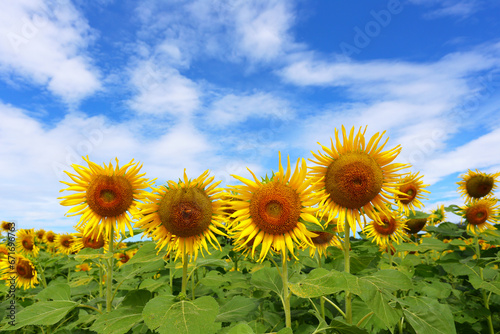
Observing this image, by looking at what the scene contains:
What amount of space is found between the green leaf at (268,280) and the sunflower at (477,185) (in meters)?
6.23

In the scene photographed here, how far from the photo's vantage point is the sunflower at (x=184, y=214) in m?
3.26

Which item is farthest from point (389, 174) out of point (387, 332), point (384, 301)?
point (387, 332)

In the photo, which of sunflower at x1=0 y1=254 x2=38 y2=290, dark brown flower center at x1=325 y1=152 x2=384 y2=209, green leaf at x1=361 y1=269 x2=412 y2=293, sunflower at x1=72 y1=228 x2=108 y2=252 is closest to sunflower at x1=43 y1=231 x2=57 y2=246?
sunflower at x1=0 y1=254 x2=38 y2=290

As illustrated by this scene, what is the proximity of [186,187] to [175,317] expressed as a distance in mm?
1187

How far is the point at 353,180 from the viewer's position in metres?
3.41

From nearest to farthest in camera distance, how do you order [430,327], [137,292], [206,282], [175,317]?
[175,317]
[430,327]
[137,292]
[206,282]

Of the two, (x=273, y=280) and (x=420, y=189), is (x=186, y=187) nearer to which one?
(x=273, y=280)

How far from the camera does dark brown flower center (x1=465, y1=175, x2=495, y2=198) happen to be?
7504 millimetres

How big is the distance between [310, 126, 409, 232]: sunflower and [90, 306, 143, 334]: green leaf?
202cm

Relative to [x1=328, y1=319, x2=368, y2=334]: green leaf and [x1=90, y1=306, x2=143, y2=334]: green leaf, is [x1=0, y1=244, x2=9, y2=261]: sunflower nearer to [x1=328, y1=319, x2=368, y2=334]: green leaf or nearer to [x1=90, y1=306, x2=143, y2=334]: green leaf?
[x1=90, y1=306, x2=143, y2=334]: green leaf

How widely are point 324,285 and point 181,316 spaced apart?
110cm

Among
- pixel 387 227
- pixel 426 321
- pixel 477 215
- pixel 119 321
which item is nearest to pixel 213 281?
pixel 119 321

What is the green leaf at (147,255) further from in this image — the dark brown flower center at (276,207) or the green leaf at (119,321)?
the dark brown flower center at (276,207)

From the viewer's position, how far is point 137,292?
329 cm
